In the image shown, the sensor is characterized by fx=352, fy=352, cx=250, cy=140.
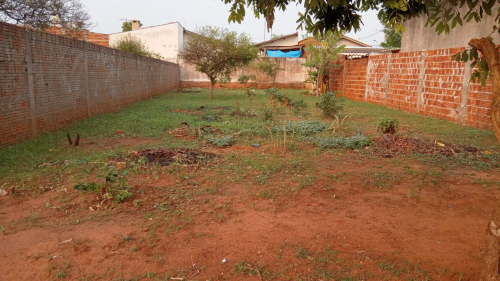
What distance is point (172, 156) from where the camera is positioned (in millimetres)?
5805

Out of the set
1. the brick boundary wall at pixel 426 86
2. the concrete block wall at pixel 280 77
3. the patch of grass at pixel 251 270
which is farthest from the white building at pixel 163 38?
the patch of grass at pixel 251 270

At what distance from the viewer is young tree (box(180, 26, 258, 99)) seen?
17734 millimetres

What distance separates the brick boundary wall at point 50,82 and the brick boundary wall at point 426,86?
10474 millimetres

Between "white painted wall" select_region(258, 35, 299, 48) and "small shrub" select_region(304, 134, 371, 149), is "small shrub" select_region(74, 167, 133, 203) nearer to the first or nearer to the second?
"small shrub" select_region(304, 134, 371, 149)

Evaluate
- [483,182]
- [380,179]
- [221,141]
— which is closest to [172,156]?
[221,141]

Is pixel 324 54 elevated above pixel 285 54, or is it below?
below

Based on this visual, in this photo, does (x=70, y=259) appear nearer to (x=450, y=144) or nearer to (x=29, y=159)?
(x=29, y=159)

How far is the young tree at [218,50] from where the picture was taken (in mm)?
17734

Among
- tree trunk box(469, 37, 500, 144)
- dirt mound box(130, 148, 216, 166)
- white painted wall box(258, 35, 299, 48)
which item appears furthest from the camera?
white painted wall box(258, 35, 299, 48)

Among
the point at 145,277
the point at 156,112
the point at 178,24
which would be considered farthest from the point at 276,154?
the point at 178,24

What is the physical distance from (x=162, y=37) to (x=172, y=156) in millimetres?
24894

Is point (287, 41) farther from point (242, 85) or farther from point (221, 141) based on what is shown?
point (221, 141)

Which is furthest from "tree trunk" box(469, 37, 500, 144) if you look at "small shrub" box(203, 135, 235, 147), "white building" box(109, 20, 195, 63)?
"white building" box(109, 20, 195, 63)

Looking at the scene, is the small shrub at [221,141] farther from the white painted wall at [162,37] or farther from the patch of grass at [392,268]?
the white painted wall at [162,37]
